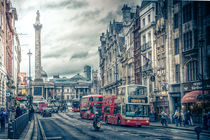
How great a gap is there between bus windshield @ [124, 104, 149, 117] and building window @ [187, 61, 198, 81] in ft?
27.8

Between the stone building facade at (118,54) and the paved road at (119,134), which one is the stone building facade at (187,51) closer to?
the paved road at (119,134)

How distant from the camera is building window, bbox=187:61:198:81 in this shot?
38.6 meters

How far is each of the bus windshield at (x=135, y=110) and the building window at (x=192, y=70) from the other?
27.8 feet

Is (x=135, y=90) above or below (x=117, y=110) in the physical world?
above

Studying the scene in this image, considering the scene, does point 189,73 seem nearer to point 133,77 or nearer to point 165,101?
point 165,101

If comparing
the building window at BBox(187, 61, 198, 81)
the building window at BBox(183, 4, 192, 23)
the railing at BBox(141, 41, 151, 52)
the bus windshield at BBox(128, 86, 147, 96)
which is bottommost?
the bus windshield at BBox(128, 86, 147, 96)

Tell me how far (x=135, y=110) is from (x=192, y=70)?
997cm

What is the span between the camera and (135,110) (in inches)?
1350

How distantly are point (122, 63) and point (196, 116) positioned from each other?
Answer: 35236 millimetres

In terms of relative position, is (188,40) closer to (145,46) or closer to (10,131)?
(145,46)

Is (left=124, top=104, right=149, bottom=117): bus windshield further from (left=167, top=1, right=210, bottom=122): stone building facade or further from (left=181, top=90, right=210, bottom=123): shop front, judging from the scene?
(left=167, top=1, right=210, bottom=122): stone building facade

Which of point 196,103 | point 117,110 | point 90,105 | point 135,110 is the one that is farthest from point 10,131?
point 90,105

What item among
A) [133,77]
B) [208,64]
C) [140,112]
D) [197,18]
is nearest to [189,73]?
[208,64]

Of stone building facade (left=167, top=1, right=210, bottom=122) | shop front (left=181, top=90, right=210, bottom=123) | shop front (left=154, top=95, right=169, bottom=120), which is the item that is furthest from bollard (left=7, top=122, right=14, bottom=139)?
shop front (left=154, top=95, right=169, bottom=120)
